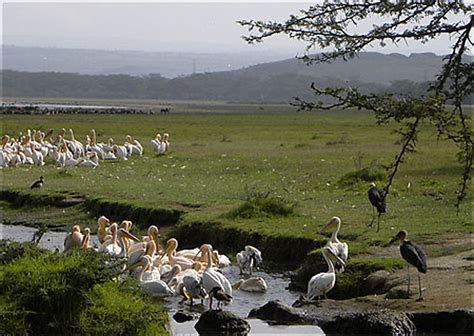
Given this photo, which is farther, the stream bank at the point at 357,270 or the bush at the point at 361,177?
the bush at the point at 361,177

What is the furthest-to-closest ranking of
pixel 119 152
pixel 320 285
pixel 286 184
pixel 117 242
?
pixel 119 152 → pixel 286 184 → pixel 117 242 → pixel 320 285

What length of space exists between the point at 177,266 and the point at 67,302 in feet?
16.3

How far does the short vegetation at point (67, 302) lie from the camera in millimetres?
10562

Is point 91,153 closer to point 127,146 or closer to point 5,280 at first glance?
point 127,146

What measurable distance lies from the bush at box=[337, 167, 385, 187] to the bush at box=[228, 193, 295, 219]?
14.7 feet

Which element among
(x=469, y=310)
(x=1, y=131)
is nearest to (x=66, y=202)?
(x=469, y=310)

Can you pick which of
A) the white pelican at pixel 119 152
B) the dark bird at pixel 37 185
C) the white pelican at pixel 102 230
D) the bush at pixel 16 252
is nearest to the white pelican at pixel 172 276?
the white pelican at pixel 102 230

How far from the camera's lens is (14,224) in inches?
884

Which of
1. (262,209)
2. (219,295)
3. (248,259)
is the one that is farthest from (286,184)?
(219,295)

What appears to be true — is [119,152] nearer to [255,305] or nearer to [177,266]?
[177,266]

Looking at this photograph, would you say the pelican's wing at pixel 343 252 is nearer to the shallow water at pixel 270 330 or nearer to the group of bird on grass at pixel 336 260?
the group of bird on grass at pixel 336 260

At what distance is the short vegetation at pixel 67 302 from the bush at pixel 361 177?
13558 millimetres

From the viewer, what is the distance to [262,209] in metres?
19.8

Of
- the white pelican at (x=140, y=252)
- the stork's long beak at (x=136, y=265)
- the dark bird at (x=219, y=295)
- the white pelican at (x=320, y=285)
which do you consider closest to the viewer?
the dark bird at (x=219, y=295)
